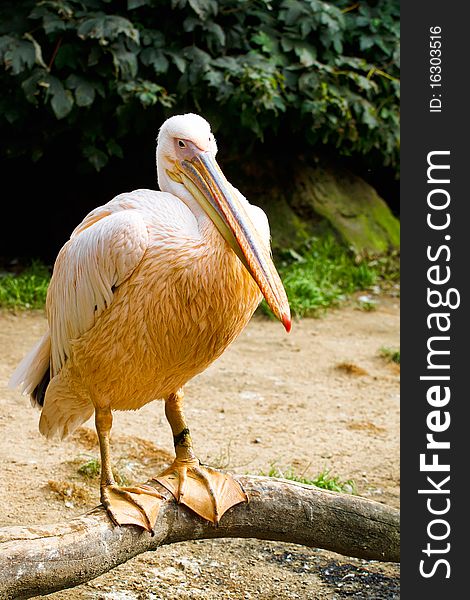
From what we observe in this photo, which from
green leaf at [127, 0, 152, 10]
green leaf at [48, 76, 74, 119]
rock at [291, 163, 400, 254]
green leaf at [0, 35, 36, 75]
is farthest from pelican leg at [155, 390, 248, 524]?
rock at [291, 163, 400, 254]

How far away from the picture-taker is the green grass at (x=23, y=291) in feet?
22.7

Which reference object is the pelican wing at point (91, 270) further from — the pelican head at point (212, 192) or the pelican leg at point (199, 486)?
the pelican leg at point (199, 486)

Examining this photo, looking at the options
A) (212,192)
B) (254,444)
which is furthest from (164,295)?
(254,444)

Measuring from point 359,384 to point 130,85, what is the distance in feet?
9.74

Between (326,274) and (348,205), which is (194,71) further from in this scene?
(348,205)

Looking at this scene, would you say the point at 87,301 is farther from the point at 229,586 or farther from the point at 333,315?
the point at 333,315

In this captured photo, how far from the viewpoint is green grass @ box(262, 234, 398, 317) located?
736cm

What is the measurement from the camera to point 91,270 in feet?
9.86

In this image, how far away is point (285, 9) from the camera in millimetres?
7590

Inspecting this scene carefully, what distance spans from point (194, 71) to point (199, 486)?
472 cm

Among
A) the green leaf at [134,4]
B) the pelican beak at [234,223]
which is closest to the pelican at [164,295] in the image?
the pelican beak at [234,223]

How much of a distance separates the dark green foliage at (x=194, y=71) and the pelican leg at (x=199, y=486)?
4182 millimetres

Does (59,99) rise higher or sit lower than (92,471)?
higher

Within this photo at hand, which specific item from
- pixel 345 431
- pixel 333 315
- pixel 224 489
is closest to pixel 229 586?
pixel 224 489
